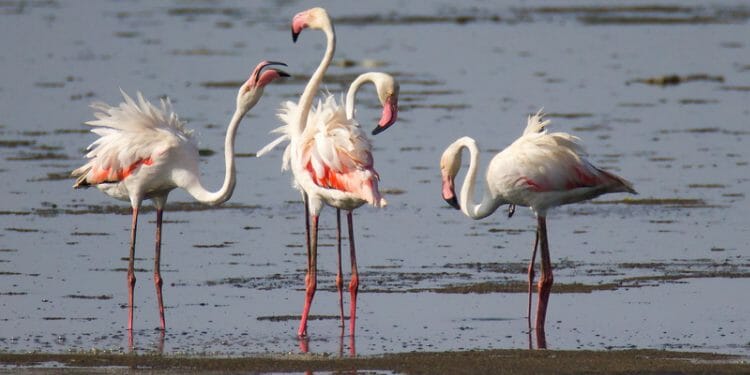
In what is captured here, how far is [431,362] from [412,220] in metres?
4.91

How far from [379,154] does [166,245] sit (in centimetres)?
483

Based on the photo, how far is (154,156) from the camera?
9922 mm

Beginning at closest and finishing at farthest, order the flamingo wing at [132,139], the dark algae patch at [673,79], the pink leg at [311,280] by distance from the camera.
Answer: the pink leg at [311,280], the flamingo wing at [132,139], the dark algae patch at [673,79]

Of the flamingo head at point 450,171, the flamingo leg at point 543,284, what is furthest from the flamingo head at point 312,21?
the flamingo leg at point 543,284

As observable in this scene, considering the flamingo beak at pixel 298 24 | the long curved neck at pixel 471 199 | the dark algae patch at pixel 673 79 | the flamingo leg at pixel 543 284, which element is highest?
the dark algae patch at pixel 673 79

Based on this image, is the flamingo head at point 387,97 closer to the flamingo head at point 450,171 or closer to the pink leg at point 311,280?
the flamingo head at point 450,171

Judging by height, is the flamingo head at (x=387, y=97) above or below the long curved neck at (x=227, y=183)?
above

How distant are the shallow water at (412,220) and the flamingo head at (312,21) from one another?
6.08ft

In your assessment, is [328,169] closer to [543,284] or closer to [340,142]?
[340,142]

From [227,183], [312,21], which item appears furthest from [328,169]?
[312,21]

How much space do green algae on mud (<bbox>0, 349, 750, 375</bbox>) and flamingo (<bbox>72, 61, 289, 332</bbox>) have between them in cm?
145

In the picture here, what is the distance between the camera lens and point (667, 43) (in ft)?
92.8

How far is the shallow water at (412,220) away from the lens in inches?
371

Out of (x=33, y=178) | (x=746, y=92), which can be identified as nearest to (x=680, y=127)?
(x=746, y=92)
